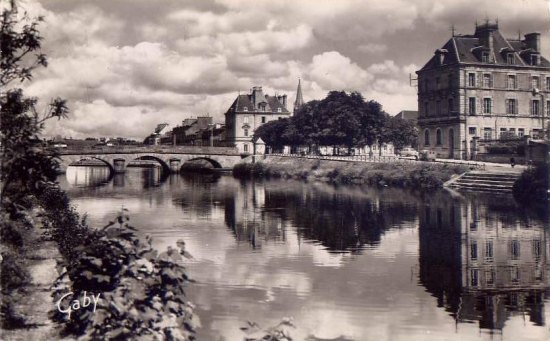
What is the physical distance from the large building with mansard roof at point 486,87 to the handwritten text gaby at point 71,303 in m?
46.8

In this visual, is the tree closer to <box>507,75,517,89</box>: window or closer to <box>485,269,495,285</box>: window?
<box>507,75,517,89</box>: window

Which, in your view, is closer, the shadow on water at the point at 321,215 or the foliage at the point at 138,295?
the foliage at the point at 138,295

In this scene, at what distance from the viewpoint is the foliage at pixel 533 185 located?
29594 millimetres

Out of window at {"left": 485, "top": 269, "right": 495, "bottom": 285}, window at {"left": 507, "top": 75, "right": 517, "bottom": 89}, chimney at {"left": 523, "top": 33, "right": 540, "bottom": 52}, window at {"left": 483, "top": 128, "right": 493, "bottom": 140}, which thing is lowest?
window at {"left": 485, "top": 269, "right": 495, "bottom": 285}

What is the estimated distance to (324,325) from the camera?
10203 millimetres

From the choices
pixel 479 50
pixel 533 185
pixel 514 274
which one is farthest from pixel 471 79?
pixel 514 274

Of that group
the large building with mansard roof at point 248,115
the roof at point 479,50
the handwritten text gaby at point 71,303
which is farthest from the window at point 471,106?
the handwritten text gaby at point 71,303

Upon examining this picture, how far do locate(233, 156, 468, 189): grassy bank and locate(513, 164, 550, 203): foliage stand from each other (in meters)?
7.78

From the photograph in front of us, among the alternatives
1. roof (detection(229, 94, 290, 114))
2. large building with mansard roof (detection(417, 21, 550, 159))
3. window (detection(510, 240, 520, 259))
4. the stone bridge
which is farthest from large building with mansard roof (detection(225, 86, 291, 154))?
window (detection(510, 240, 520, 259))

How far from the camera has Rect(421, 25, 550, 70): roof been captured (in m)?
51.1

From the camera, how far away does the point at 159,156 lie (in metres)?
67.0

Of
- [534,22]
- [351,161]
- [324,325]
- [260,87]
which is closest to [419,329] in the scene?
[324,325]

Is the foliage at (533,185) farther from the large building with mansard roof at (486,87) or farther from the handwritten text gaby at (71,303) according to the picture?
the handwritten text gaby at (71,303)

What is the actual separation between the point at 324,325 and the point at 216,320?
199cm
